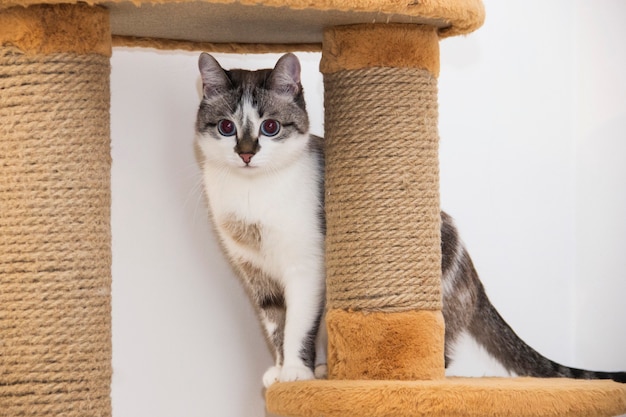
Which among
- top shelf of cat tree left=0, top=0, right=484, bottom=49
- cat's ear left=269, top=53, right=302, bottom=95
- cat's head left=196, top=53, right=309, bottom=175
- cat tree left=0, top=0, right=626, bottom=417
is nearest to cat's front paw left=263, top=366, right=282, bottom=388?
cat tree left=0, top=0, right=626, bottom=417

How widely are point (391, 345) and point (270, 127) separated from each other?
0.50 m

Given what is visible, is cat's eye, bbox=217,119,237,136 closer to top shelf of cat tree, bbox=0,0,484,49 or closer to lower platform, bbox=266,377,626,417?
top shelf of cat tree, bbox=0,0,484,49

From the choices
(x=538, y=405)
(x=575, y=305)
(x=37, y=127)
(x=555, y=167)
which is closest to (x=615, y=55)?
(x=555, y=167)

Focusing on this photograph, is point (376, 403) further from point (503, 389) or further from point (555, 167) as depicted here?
point (555, 167)

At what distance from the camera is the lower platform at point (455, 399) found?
1.38 metres

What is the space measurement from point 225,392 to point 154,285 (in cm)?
32

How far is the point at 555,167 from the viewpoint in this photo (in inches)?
92.2

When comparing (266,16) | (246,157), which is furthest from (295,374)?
(266,16)

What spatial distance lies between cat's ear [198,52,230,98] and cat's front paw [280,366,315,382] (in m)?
0.59

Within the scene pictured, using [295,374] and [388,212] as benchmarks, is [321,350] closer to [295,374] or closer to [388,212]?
[295,374]

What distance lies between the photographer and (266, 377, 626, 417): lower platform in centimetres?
138

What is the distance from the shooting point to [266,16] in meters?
1.60

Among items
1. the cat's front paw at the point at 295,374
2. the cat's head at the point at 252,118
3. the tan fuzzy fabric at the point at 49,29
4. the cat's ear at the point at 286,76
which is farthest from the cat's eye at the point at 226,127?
the cat's front paw at the point at 295,374

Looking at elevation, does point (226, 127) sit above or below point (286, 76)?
below
